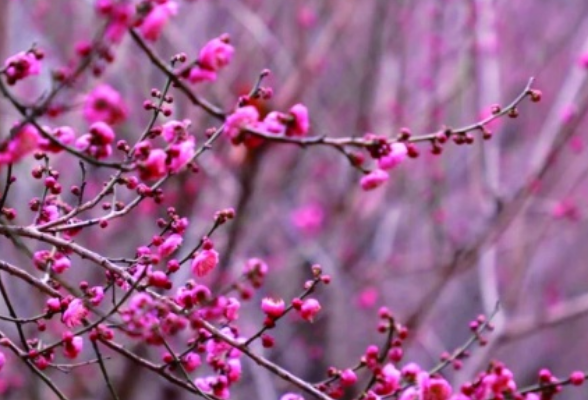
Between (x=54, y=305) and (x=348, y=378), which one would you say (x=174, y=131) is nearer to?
(x=54, y=305)

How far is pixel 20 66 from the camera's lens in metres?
1.62

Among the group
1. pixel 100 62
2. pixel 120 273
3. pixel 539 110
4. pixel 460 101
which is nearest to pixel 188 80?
pixel 100 62

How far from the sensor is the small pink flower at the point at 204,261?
1868 millimetres

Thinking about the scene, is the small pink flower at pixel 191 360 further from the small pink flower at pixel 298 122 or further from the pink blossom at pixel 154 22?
the pink blossom at pixel 154 22

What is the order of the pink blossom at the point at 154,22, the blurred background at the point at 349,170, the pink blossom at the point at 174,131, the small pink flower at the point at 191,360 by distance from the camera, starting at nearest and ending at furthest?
the pink blossom at the point at 154,22 < the pink blossom at the point at 174,131 < the small pink flower at the point at 191,360 < the blurred background at the point at 349,170

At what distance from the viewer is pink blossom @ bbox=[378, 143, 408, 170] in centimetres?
176

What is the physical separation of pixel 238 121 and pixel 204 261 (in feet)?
1.25

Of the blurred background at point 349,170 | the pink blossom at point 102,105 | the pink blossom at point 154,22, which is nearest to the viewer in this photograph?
the pink blossom at point 102,105

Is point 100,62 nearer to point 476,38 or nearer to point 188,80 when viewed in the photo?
point 188,80

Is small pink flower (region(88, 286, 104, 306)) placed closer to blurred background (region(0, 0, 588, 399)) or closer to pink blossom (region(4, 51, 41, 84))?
pink blossom (region(4, 51, 41, 84))

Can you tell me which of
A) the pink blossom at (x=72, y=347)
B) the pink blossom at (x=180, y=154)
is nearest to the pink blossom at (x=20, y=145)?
the pink blossom at (x=180, y=154)

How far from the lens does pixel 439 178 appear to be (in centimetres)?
584

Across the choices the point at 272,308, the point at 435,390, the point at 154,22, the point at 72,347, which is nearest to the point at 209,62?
the point at 154,22

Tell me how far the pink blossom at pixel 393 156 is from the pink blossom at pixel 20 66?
620 millimetres
